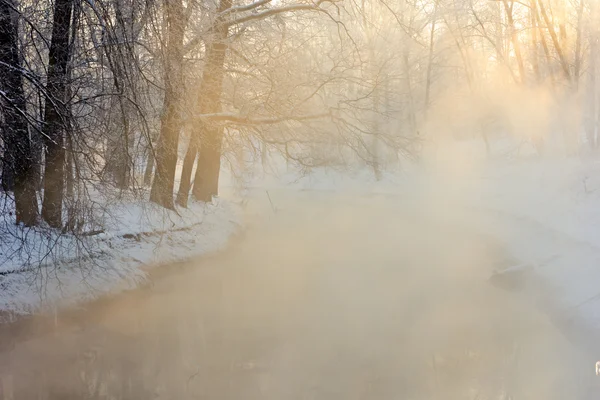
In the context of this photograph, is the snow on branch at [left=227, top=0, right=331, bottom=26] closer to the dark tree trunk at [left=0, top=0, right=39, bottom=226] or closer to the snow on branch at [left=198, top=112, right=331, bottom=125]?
the snow on branch at [left=198, top=112, right=331, bottom=125]

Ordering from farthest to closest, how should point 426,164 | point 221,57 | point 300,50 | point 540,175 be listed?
point 426,164, point 540,175, point 300,50, point 221,57

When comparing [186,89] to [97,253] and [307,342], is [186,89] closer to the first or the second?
[97,253]

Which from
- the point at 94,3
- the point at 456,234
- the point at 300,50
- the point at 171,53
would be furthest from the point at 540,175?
the point at 94,3

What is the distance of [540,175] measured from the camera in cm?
1756

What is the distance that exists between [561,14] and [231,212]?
1283cm

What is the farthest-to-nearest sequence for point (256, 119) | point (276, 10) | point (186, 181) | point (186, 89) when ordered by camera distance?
point (186, 181) → point (256, 119) → point (276, 10) → point (186, 89)

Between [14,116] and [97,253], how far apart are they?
370 centimetres

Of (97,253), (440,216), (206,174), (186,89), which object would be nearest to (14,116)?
(186,89)

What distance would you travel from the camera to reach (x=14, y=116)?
5652 millimetres

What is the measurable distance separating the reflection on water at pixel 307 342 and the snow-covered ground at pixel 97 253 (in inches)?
15.7

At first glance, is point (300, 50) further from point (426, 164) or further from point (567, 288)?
point (426, 164)

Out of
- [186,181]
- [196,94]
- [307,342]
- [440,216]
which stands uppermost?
[196,94]

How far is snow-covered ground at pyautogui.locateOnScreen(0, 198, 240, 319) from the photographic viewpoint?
7285 mm

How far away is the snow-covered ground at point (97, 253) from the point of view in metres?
7.29
